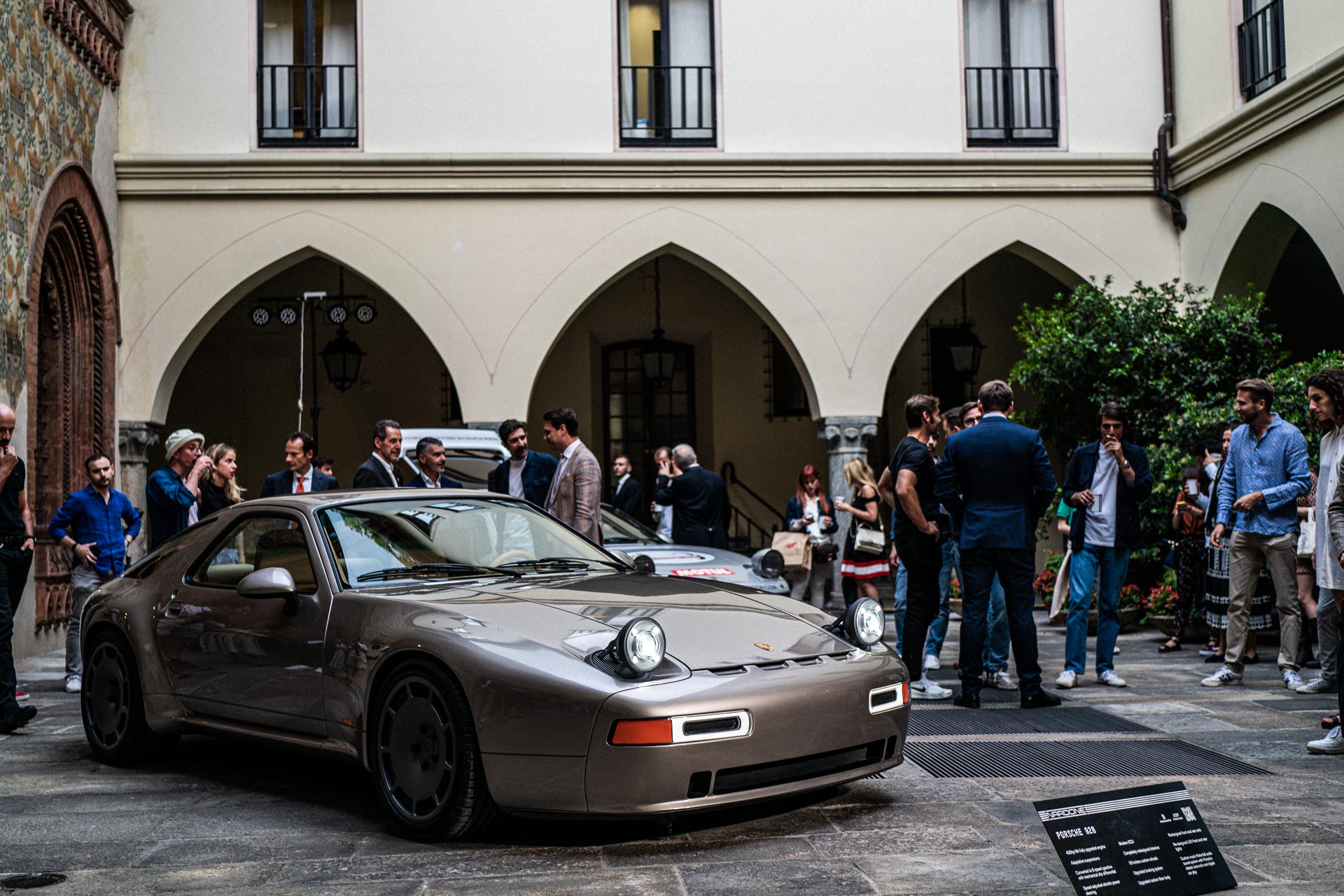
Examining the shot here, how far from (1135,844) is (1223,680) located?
5155 mm

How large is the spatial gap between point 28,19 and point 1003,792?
11045 mm

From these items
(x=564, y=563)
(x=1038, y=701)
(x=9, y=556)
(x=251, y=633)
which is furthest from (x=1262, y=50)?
(x=9, y=556)

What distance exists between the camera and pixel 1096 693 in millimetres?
7953

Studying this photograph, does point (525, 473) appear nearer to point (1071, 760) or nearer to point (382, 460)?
point (382, 460)

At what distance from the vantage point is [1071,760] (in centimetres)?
581

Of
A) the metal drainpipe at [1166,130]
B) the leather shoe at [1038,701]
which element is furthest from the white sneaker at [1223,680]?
the metal drainpipe at [1166,130]

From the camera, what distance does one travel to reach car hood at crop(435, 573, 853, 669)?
4.51 meters

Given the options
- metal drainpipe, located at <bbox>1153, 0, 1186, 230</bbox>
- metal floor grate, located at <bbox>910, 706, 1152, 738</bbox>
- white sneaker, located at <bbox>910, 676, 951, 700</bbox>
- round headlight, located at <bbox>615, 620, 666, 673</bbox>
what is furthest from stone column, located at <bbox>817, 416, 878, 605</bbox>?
round headlight, located at <bbox>615, 620, 666, 673</bbox>

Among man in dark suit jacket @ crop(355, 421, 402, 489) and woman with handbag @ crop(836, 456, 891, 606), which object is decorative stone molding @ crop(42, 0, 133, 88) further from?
woman with handbag @ crop(836, 456, 891, 606)

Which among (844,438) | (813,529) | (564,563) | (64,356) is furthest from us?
(844,438)

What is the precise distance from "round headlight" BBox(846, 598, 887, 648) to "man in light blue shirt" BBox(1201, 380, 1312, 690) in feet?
12.3

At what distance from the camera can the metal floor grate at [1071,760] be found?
554 cm

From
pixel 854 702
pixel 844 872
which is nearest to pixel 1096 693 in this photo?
pixel 854 702

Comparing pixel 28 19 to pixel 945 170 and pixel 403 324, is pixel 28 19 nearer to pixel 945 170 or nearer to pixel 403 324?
pixel 403 324
